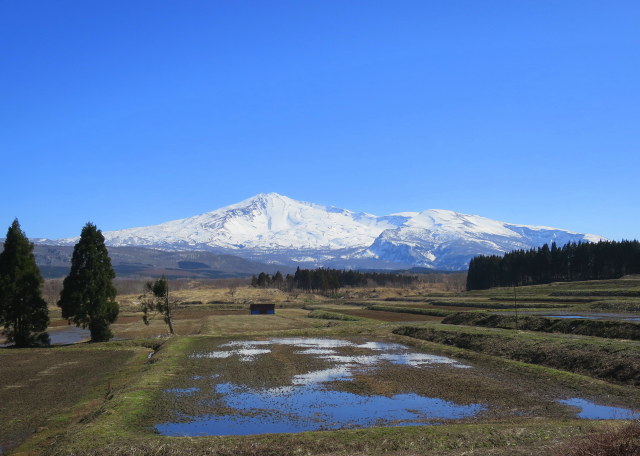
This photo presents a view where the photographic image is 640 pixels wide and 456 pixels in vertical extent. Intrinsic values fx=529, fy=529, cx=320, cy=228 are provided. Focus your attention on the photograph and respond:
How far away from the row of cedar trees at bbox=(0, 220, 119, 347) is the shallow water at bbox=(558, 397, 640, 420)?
4723 centimetres

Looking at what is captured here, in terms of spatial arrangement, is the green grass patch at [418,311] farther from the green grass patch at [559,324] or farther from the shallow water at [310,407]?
the shallow water at [310,407]

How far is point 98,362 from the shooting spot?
41938mm

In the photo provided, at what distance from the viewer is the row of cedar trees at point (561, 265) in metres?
143

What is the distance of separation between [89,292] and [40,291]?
4.64 m

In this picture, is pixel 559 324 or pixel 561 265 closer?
pixel 559 324

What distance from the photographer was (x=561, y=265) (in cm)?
15662

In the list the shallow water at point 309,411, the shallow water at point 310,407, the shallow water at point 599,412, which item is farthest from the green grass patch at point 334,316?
the shallow water at point 599,412

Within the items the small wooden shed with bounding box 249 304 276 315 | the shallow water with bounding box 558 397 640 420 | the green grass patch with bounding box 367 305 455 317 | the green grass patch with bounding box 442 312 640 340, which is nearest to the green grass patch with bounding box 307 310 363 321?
the green grass patch with bounding box 367 305 455 317

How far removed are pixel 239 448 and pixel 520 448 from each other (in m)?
9.54

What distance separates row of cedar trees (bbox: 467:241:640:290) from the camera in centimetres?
14288

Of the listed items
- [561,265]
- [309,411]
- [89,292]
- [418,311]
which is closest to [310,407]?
[309,411]

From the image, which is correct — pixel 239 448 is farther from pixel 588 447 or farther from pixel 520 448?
pixel 588 447

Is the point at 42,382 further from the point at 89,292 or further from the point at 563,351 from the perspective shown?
the point at 563,351

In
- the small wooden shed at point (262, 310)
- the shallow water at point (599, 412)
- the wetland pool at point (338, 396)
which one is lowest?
the small wooden shed at point (262, 310)
